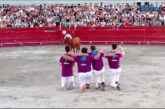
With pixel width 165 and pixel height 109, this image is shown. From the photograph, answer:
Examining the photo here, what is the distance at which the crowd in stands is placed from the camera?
95.8ft

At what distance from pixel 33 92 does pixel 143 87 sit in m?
4.13

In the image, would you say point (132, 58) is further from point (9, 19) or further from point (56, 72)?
point (9, 19)

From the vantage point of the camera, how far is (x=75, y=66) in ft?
57.5

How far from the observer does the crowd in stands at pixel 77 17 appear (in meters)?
29.2

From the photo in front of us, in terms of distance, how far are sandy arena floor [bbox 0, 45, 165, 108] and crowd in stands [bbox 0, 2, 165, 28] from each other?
8.82 m

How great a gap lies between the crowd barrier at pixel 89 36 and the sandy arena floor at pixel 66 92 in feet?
18.7

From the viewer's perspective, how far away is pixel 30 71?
16094mm

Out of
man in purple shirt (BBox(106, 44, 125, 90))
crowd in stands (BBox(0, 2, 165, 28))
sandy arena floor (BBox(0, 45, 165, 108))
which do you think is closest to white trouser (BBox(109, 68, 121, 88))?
man in purple shirt (BBox(106, 44, 125, 90))

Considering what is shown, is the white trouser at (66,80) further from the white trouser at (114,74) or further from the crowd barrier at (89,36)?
the crowd barrier at (89,36)

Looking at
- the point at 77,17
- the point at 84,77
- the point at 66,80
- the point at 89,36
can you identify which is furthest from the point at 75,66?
the point at 77,17

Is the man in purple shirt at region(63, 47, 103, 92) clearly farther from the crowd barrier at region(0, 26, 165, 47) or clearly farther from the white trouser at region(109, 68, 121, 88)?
the crowd barrier at region(0, 26, 165, 47)

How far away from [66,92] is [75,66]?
18.2 feet

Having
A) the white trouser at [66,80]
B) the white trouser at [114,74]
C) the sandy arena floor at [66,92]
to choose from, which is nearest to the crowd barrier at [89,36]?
the sandy arena floor at [66,92]

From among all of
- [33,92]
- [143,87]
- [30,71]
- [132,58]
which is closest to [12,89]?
[33,92]
